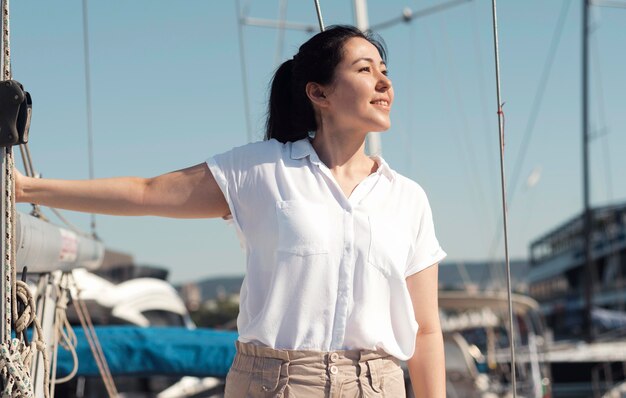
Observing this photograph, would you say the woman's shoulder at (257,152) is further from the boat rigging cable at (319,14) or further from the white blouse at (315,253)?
the boat rigging cable at (319,14)

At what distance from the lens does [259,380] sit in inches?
89.0

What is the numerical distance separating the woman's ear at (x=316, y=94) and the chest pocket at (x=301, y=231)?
34 centimetres

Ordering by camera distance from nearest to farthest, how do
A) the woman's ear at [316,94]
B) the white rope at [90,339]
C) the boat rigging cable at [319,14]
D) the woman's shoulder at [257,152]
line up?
the woman's shoulder at [257,152] < the woman's ear at [316,94] < the boat rigging cable at [319,14] < the white rope at [90,339]

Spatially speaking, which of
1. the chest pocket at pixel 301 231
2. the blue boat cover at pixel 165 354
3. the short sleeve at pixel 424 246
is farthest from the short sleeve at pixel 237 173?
the blue boat cover at pixel 165 354

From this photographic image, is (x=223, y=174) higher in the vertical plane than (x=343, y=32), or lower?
lower

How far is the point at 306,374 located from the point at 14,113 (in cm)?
85

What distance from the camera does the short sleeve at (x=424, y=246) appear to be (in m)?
2.47

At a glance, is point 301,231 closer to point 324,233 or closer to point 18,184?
point 324,233

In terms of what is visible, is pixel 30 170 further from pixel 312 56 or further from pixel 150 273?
pixel 150 273

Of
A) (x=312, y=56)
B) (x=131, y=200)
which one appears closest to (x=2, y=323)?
(x=131, y=200)

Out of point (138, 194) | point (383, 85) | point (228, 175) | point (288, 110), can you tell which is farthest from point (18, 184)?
point (383, 85)

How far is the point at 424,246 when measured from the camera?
2.50m

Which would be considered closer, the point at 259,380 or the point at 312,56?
the point at 259,380

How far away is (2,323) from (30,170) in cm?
121
